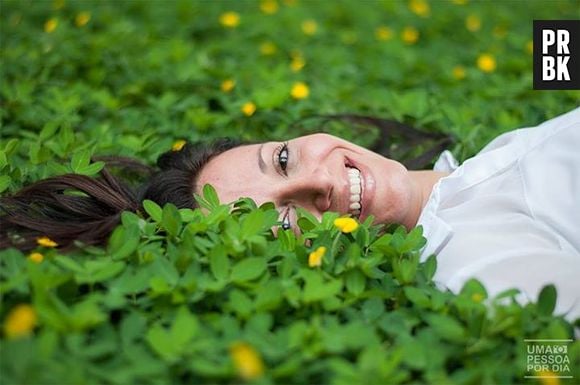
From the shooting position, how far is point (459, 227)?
2.54 m

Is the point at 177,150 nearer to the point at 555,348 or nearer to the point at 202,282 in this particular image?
the point at 202,282

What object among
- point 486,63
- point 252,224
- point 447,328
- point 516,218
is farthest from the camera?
point 486,63

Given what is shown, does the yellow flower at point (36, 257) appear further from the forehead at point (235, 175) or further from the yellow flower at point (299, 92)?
the yellow flower at point (299, 92)

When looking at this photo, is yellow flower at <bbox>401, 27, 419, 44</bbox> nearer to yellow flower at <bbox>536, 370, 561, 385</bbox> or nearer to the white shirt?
the white shirt

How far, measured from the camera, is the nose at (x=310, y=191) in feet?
8.46

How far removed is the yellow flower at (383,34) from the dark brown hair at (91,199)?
6.80 feet

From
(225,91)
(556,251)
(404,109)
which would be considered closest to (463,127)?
(404,109)

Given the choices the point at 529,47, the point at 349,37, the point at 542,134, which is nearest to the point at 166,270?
the point at 542,134

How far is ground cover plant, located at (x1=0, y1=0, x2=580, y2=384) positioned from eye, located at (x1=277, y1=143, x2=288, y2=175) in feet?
0.78

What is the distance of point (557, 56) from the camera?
3.58 metres

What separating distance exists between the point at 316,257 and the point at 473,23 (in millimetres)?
3301

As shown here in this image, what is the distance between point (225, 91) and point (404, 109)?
2.38 ft

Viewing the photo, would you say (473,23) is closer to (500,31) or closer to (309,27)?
(500,31)

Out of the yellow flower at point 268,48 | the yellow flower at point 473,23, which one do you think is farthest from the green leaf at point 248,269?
the yellow flower at point 473,23
